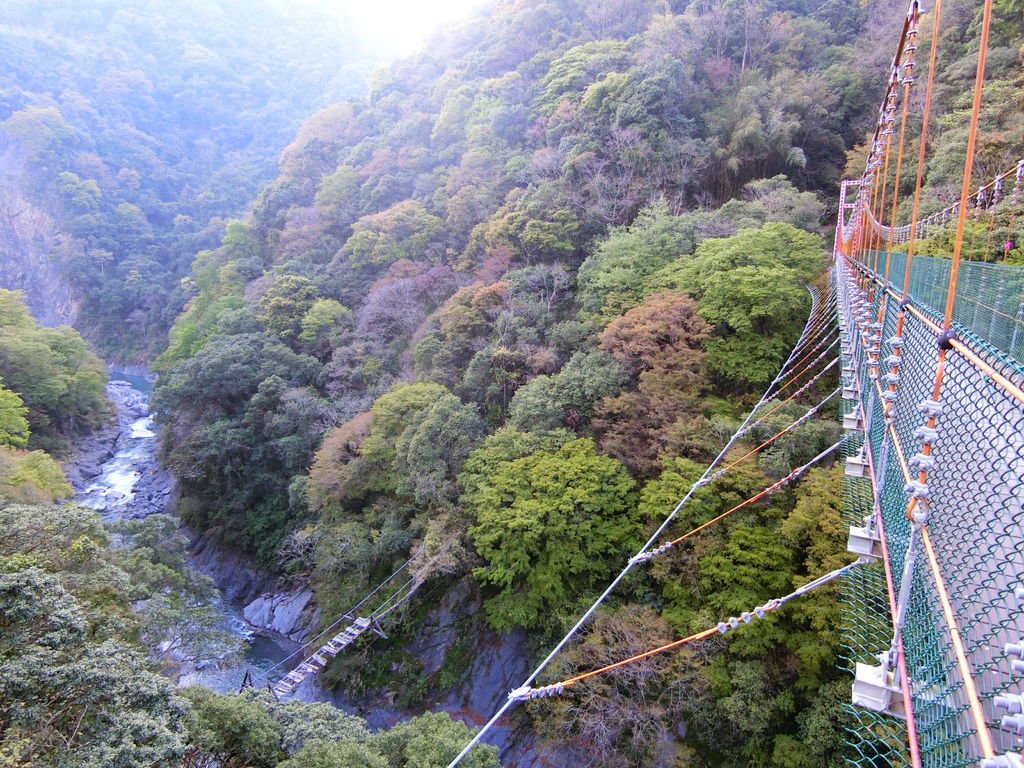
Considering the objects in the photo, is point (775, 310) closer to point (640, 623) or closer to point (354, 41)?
point (640, 623)

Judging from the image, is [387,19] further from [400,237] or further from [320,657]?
[320,657]

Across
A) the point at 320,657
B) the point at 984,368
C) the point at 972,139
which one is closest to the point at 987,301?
the point at 972,139

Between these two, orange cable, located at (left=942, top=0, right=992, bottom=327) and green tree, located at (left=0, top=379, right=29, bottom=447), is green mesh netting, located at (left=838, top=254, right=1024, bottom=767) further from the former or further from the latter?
green tree, located at (left=0, top=379, right=29, bottom=447)

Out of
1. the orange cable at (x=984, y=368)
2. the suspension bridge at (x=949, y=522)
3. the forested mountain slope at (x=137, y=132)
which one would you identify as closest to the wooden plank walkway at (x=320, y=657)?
the suspension bridge at (x=949, y=522)

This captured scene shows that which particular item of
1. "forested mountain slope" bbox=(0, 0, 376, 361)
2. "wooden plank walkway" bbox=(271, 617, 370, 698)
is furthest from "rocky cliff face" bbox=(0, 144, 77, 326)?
"wooden plank walkway" bbox=(271, 617, 370, 698)

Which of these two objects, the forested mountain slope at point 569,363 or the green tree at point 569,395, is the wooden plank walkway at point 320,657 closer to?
the forested mountain slope at point 569,363
